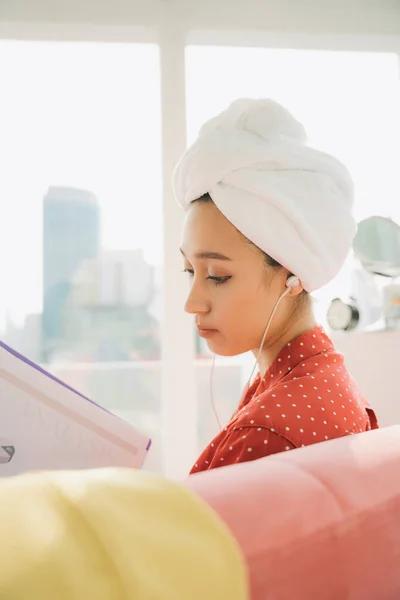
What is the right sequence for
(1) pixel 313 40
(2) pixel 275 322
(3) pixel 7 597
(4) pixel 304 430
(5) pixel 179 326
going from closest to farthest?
(3) pixel 7 597
(4) pixel 304 430
(2) pixel 275 322
(5) pixel 179 326
(1) pixel 313 40

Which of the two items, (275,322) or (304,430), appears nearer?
(304,430)

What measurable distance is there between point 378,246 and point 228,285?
1.33 meters

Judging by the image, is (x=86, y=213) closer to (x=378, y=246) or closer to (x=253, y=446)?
(x=378, y=246)

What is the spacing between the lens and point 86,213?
2.29 metres

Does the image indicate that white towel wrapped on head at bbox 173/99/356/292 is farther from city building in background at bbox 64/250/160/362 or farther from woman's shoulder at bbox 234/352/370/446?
city building in background at bbox 64/250/160/362

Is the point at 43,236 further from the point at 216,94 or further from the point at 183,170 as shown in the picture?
the point at 183,170

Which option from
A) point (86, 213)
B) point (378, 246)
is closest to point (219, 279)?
point (378, 246)

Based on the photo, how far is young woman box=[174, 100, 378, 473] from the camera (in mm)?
867

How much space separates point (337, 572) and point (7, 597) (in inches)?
6.3

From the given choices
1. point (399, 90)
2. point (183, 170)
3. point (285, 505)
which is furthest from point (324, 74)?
point (285, 505)

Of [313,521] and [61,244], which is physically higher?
[61,244]

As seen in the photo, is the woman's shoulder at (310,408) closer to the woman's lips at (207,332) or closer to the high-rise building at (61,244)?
the woman's lips at (207,332)

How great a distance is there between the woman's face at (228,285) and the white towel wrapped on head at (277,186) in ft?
0.08

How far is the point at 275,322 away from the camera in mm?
923
